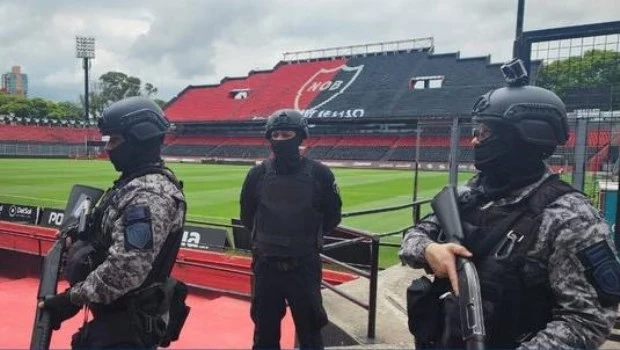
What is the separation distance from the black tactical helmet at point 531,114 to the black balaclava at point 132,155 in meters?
1.39

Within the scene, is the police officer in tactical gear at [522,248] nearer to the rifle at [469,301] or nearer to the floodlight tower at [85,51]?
the rifle at [469,301]

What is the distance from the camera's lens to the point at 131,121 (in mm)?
2098

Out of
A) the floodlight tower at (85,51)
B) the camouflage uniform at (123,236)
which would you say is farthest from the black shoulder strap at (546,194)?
the floodlight tower at (85,51)

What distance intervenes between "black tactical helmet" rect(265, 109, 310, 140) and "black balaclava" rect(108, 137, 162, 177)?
1.22 m

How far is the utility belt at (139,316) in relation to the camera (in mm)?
1885

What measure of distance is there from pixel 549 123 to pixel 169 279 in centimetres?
161

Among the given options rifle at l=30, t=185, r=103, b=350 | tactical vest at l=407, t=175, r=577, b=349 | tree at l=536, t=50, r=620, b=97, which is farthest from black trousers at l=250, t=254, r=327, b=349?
tree at l=536, t=50, r=620, b=97

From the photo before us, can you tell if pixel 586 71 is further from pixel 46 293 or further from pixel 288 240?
pixel 46 293

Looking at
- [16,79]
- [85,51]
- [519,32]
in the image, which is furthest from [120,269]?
[16,79]

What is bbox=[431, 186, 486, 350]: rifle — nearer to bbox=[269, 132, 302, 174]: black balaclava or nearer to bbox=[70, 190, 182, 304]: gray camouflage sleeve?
bbox=[70, 190, 182, 304]: gray camouflage sleeve

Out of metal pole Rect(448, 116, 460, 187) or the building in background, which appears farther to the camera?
the building in background

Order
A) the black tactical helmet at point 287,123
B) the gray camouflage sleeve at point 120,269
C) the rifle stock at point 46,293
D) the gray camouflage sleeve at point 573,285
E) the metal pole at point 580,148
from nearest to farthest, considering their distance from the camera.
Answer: the gray camouflage sleeve at point 573,285 → the gray camouflage sleeve at point 120,269 → the rifle stock at point 46,293 → the metal pole at point 580,148 → the black tactical helmet at point 287,123

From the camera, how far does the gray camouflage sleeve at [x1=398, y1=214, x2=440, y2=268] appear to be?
152 centimetres

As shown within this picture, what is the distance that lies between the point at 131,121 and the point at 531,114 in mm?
1592
